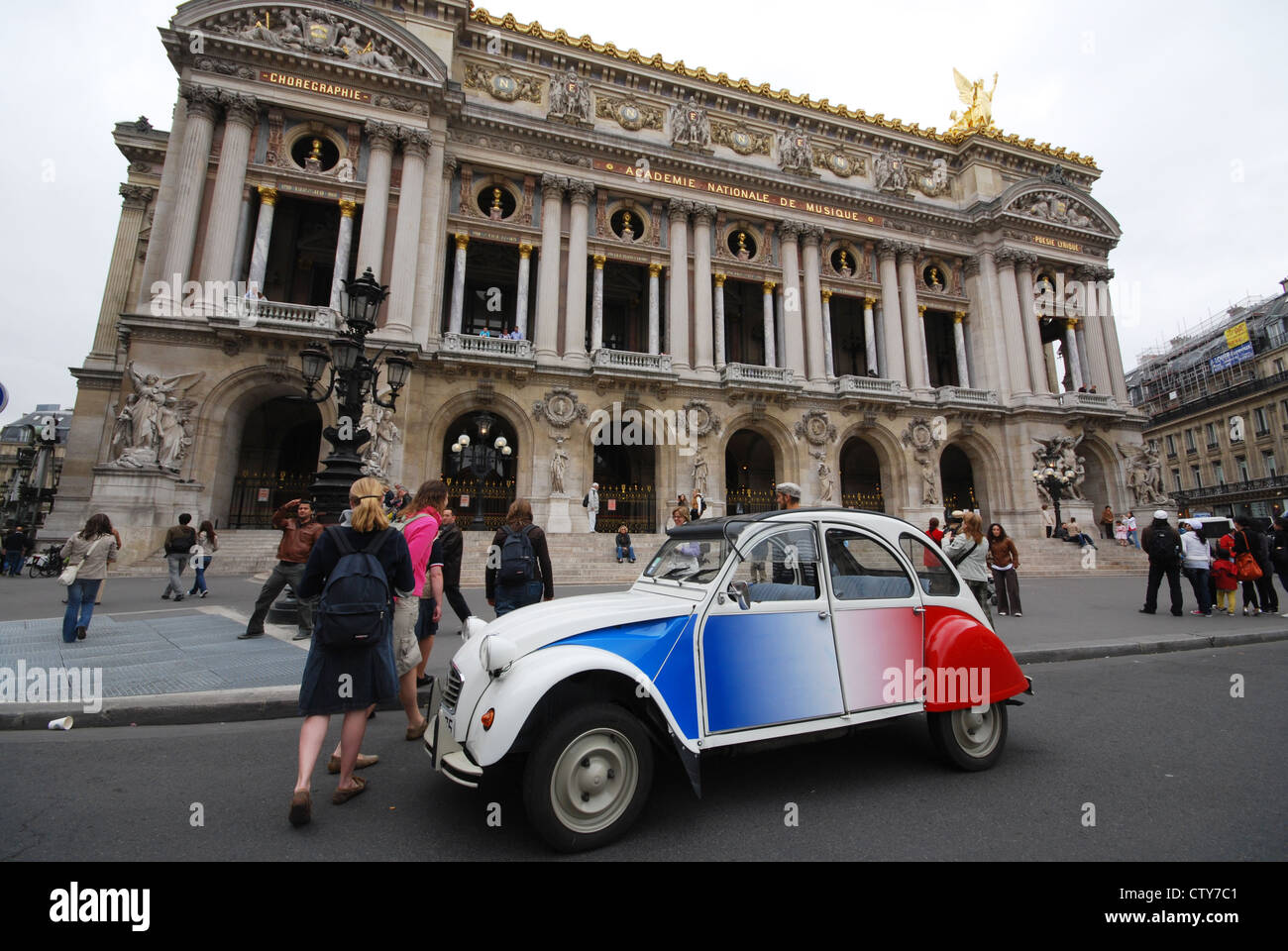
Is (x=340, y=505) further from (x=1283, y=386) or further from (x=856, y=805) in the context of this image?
(x=1283, y=386)

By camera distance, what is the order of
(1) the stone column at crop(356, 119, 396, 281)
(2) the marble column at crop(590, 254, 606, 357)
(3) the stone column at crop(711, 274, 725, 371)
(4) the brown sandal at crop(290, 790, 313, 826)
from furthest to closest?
(3) the stone column at crop(711, 274, 725, 371), (2) the marble column at crop(590, 254, 606, 357), (1) the stone column at crop(356, 119, 396, 281), (4) the brown sandal at crop(290, 790, 313, 826)

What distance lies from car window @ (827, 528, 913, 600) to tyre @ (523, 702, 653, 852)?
1.70 metres

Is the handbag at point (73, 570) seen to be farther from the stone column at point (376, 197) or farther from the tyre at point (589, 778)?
the stone column at point (376, 197)

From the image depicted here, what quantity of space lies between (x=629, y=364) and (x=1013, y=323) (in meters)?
20.7

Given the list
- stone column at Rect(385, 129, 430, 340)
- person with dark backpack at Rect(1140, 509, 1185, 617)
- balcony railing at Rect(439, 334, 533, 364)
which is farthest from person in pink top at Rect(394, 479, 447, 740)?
balcony railing at Rect(439, 334, 533, 364)

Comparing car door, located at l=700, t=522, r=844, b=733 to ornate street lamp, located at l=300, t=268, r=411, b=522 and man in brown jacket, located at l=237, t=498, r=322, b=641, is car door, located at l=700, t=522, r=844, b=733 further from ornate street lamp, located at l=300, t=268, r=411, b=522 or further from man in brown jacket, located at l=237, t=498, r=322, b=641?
ornate street lamp, located at l=300, t=268, r=411, b=522

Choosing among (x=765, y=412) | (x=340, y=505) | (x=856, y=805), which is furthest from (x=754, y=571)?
(x=765, y=412)

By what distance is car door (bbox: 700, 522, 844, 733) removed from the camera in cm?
341

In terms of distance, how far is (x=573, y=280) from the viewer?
79.8 feet

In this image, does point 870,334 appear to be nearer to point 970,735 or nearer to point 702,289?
point 702,289

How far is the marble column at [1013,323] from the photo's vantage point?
29141mm

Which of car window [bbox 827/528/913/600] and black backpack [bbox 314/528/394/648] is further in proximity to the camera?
car window [bbox 827/528/913/600]

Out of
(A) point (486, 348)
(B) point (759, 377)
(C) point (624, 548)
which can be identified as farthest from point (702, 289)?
Answer: (C) point (624, 548)

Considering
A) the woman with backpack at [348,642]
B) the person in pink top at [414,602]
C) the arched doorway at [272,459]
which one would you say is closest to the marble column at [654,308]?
the arched doorway at [272,459]
